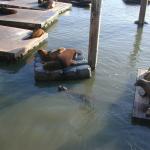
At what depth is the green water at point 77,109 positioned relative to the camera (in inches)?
357

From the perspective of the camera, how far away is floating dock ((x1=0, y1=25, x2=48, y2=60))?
14.0 metres

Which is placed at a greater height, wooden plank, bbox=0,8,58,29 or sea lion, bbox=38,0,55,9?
sea lion, bbox=38,0,55,9

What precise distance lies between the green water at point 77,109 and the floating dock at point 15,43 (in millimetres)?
456

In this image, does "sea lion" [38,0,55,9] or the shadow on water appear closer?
the shadow on water

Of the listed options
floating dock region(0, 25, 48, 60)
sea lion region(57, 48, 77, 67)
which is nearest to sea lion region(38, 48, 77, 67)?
sea lion region(57, 48, 77, 67)

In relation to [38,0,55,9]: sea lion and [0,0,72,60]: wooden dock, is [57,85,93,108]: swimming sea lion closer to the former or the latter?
[0,0,72,60]: wooden dock

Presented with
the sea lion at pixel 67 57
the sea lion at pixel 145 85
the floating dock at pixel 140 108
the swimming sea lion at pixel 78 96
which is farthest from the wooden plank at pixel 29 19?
the floating dock at pixel 140 108

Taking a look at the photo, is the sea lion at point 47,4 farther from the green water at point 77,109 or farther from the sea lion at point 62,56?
the sea lion at point 62,56

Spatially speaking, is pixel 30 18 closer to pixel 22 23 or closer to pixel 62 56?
pixel 22 23

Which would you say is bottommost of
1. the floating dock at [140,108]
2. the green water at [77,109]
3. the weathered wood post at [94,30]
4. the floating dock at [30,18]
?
the green water at [77,109]

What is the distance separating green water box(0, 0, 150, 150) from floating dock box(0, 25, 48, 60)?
0.46m

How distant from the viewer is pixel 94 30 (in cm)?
1263

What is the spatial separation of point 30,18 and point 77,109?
10.8 m

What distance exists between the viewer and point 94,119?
33.3 ft
